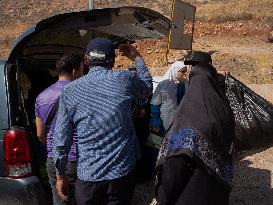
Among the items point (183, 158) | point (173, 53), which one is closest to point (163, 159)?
point (183, 158)

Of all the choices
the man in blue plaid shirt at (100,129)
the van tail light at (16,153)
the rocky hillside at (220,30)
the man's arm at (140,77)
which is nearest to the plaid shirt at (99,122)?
the man in blue plaid shirt at (100,129)

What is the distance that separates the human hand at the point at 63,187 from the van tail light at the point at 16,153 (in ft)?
1.68

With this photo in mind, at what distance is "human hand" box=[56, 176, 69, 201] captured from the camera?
305cm

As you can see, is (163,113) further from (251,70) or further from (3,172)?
(251,70)

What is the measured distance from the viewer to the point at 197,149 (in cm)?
267

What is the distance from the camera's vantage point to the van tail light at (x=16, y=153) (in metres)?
3.48

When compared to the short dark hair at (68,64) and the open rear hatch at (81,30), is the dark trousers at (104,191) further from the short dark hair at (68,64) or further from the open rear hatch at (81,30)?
the open rear hatch at (81,30)

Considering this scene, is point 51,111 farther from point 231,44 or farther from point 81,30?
point 231,44

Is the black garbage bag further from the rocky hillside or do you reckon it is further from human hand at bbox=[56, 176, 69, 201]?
the rocky hillside

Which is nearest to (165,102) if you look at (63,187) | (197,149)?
(63,187)

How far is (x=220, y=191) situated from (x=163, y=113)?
2407 mm

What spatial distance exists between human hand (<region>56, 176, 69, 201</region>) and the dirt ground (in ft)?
6.63

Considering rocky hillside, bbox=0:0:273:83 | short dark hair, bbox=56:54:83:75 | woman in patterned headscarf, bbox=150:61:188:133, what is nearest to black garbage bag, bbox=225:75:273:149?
woman in patterned headscarf, bbox=150:61:188:133

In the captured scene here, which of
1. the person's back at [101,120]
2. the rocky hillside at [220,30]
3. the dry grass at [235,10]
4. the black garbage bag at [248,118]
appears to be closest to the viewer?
the person's back at [101,120]
